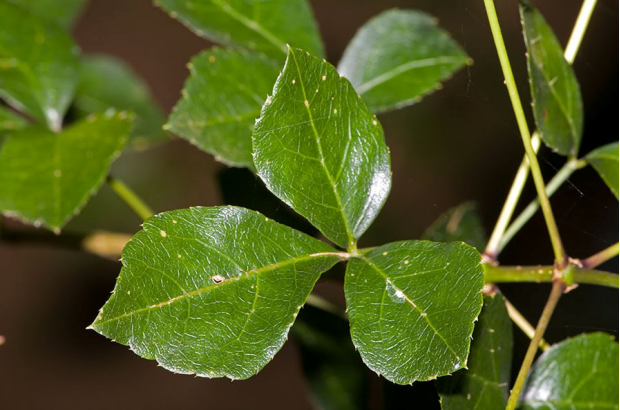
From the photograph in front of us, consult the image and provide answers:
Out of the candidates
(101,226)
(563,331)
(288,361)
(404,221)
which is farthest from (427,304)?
(288,361)

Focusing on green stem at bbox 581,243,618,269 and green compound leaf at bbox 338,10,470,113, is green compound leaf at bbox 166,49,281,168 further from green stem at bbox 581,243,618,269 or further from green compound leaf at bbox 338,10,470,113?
green stem at bbox 581,243,618,269

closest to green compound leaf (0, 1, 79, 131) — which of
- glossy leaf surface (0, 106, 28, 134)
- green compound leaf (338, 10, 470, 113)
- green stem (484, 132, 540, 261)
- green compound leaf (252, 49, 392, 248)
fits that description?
glossy leaf surface (0, 106, 28, 134)

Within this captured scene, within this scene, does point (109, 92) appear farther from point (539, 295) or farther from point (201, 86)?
point (539, 295)

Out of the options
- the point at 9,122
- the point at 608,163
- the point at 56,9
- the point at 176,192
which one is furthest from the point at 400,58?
the point at 176,192

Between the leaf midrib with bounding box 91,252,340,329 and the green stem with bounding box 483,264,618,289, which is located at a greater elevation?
the green stem with bounding box 483,264,618,289

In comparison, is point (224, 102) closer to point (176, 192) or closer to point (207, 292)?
point (207, 292)

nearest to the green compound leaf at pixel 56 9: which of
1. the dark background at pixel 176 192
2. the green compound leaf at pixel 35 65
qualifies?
the green compound leaf at pixel 35 65
